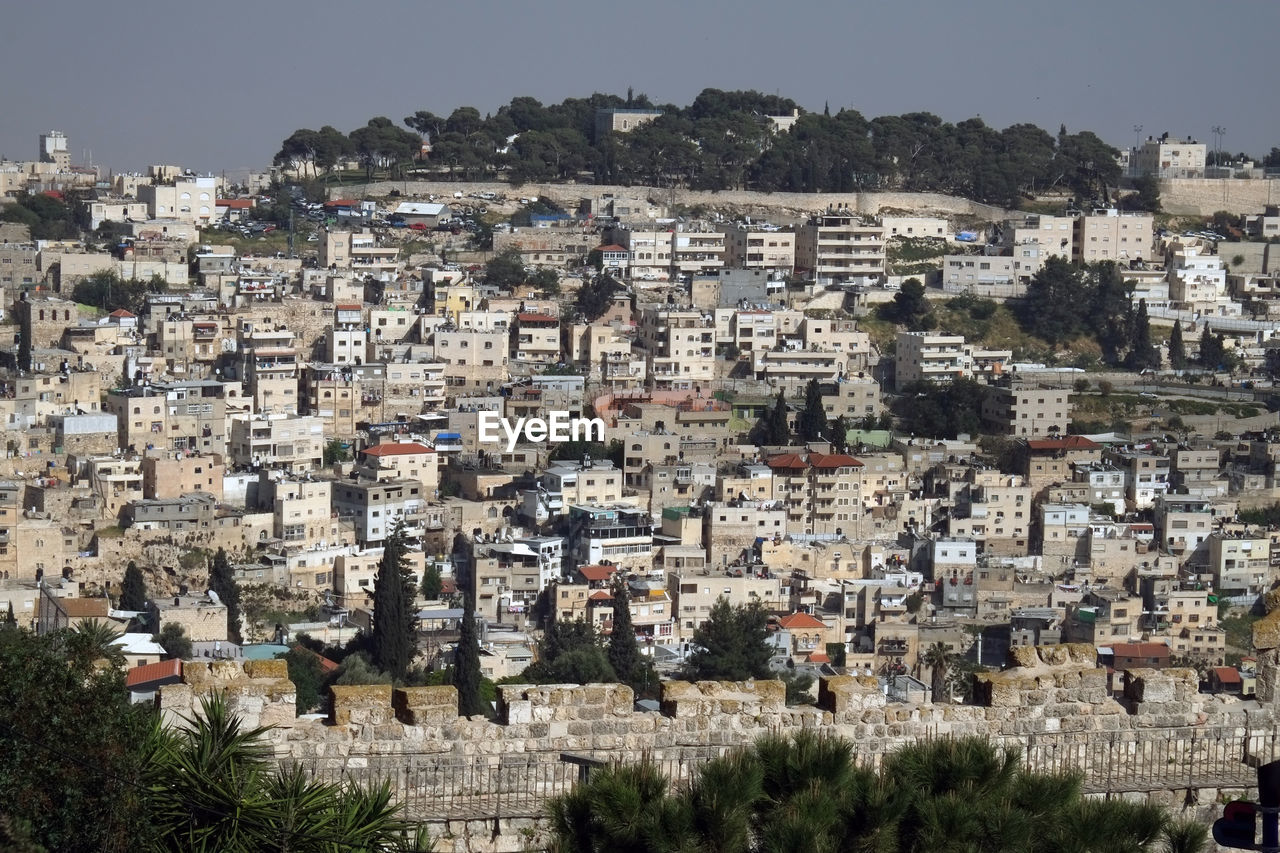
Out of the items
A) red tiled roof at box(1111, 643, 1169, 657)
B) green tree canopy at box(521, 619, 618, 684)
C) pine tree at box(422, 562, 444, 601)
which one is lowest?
red tiled roof at box(1111, 643, 1169, 657)

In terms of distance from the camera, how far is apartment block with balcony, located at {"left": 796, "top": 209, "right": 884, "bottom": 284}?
49.4 meters

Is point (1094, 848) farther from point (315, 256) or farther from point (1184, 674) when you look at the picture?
point (315, 256)

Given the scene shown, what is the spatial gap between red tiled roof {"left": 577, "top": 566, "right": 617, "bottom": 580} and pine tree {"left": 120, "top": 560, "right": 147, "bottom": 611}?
19.8ft

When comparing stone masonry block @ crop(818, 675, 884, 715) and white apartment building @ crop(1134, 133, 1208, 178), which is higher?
white apartment building @ crop(1134, 133, 1208, 178)

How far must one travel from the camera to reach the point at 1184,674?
6.30 metres

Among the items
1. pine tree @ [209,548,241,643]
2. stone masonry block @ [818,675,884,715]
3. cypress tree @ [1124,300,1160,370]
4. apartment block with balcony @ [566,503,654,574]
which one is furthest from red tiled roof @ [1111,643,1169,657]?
stone masonry block @ [818,675,884,715]

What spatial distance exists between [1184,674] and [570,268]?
1696 inches

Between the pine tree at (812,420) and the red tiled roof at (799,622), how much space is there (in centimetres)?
864

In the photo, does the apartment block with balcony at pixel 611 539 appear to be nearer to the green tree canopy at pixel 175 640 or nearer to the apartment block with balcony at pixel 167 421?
the apartment block with balcony at pixel 167 421

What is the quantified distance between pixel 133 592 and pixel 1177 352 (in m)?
25.9

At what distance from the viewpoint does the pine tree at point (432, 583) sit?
99.7ft

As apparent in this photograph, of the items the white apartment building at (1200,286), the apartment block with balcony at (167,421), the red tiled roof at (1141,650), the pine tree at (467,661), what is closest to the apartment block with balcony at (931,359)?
the white apartment building at (1200,286)

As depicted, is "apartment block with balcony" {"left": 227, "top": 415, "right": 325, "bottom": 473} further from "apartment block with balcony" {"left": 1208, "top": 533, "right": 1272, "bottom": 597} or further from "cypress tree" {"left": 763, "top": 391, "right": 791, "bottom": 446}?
"apartment block with balcony" {"left": 1208, "top": 533, "right": 1272, "bottom": 597}

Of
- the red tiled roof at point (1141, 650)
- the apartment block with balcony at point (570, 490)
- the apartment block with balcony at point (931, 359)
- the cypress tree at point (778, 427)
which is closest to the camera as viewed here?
the red tiled roof at point (1141, 650)
